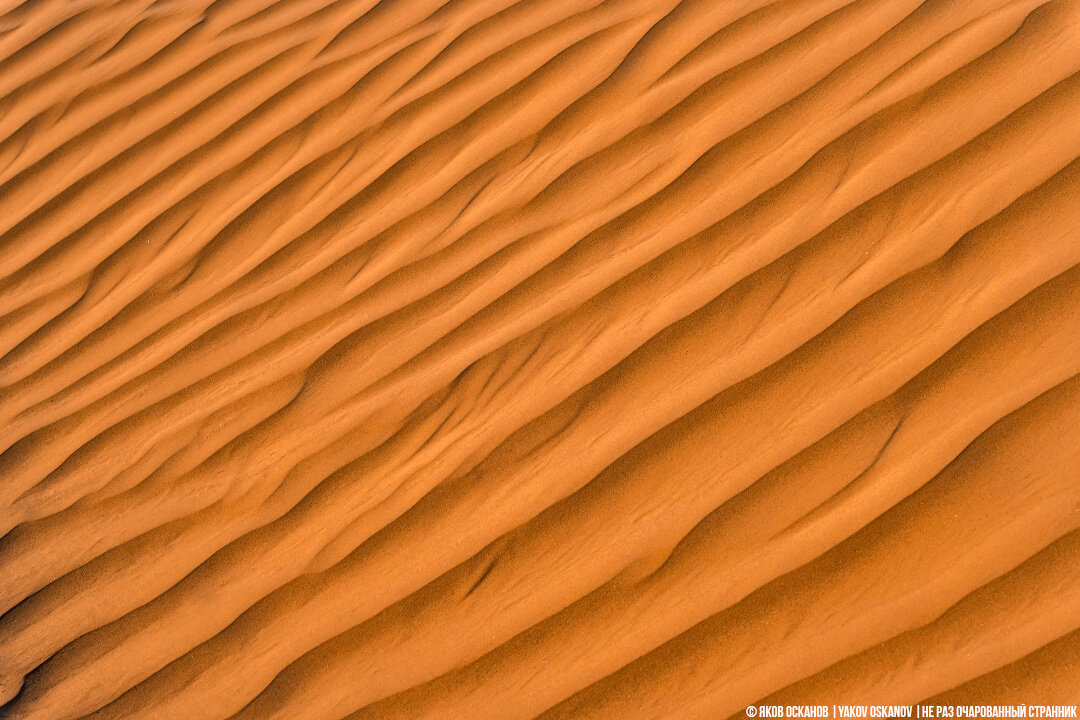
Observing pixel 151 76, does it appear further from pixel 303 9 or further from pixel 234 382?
pixel 234 382

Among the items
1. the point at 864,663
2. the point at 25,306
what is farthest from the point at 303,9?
the point at 864,663

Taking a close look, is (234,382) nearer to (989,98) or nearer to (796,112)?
(796,112)

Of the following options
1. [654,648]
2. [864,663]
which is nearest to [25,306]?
[654,648]

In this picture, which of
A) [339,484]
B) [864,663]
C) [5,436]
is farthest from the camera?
[5,436]

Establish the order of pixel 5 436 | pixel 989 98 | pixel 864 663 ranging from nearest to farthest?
1. pixel 864 663
2. pixel 989 98
3. pixel 5 436

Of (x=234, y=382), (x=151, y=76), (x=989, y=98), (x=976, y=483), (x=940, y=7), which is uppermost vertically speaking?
(x=151, y=76)

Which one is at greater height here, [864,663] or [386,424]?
[386,424]

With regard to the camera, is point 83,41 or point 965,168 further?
point 83,41
